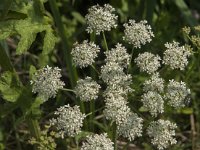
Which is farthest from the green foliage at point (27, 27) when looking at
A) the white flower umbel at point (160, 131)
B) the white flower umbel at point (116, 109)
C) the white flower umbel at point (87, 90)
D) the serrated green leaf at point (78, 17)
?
the serrated green leaf at point (78, 17)

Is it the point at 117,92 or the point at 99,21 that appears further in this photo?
the point at 99,21

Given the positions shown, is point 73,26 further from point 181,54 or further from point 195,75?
point 181,54

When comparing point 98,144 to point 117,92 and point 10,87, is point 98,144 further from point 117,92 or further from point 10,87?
point 10,87

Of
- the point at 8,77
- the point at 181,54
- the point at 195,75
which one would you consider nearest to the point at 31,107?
the point at 8,77

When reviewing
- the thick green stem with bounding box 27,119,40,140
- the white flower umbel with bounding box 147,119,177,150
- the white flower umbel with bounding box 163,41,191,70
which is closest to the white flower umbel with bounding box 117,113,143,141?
the white flower umbel with bounding box 147,119,177,150

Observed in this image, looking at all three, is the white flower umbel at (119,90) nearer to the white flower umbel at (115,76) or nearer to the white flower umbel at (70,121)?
the white flower umbel at (115,76)

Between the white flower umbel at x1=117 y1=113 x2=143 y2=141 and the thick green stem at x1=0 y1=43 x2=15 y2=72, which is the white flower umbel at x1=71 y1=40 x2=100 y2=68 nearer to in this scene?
the white flower umbel at x1=117 y1=113 x2=143 y2=141

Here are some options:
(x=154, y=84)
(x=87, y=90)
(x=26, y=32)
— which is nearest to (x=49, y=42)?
(x=26, y=32)
